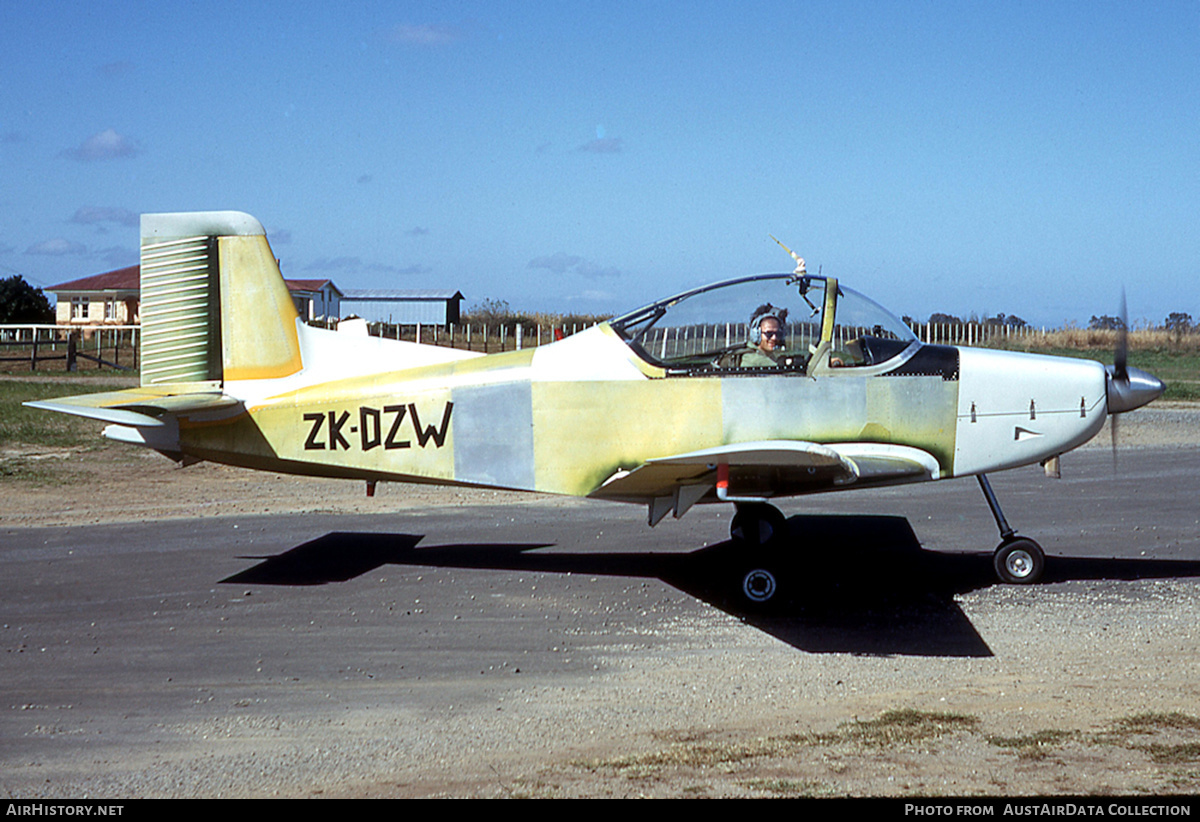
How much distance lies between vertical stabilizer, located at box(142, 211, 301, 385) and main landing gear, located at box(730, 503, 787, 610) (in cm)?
411

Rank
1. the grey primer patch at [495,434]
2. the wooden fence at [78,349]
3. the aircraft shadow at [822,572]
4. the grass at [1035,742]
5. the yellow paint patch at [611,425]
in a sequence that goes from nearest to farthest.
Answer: the grass at [1035,742], the aircraft shadow at [822,572], the yellow paint patch at [611,425], the grey primer patch at [495,434], the wooden fence at [78,349]

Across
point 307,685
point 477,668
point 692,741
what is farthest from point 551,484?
point 692,741

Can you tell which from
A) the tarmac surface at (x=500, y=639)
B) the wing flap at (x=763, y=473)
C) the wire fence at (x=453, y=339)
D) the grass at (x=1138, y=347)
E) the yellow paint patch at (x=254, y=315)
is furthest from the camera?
the grass at (x=1138, y=347)

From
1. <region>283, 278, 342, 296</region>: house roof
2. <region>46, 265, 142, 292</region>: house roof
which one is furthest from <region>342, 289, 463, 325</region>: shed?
<region>46, 265, 142, 292</region>: house roof

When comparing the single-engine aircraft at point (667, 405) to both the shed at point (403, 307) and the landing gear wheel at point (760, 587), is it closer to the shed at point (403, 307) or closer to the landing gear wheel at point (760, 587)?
the landing gear wheel at point (760, 587)

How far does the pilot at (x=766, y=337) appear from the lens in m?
7.42

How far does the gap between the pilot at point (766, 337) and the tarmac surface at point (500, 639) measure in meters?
1.95

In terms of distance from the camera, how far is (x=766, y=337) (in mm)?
7512

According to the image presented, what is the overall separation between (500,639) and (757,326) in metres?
3.15

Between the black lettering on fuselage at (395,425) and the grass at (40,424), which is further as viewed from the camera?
the grass at (40,424)

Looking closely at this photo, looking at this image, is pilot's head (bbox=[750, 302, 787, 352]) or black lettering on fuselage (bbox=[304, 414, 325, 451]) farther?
black lettering on fuselage (bbox=[304, 414, 325, 451])

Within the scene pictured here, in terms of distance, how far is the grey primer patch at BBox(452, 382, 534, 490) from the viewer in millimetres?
7605

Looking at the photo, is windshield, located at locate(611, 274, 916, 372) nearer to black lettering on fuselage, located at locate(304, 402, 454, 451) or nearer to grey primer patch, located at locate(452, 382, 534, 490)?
grey primer patch, located at locate(452, 382, 534, 490)

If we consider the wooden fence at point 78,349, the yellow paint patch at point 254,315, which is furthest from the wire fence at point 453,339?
the yellow paint patch at point 254,315
